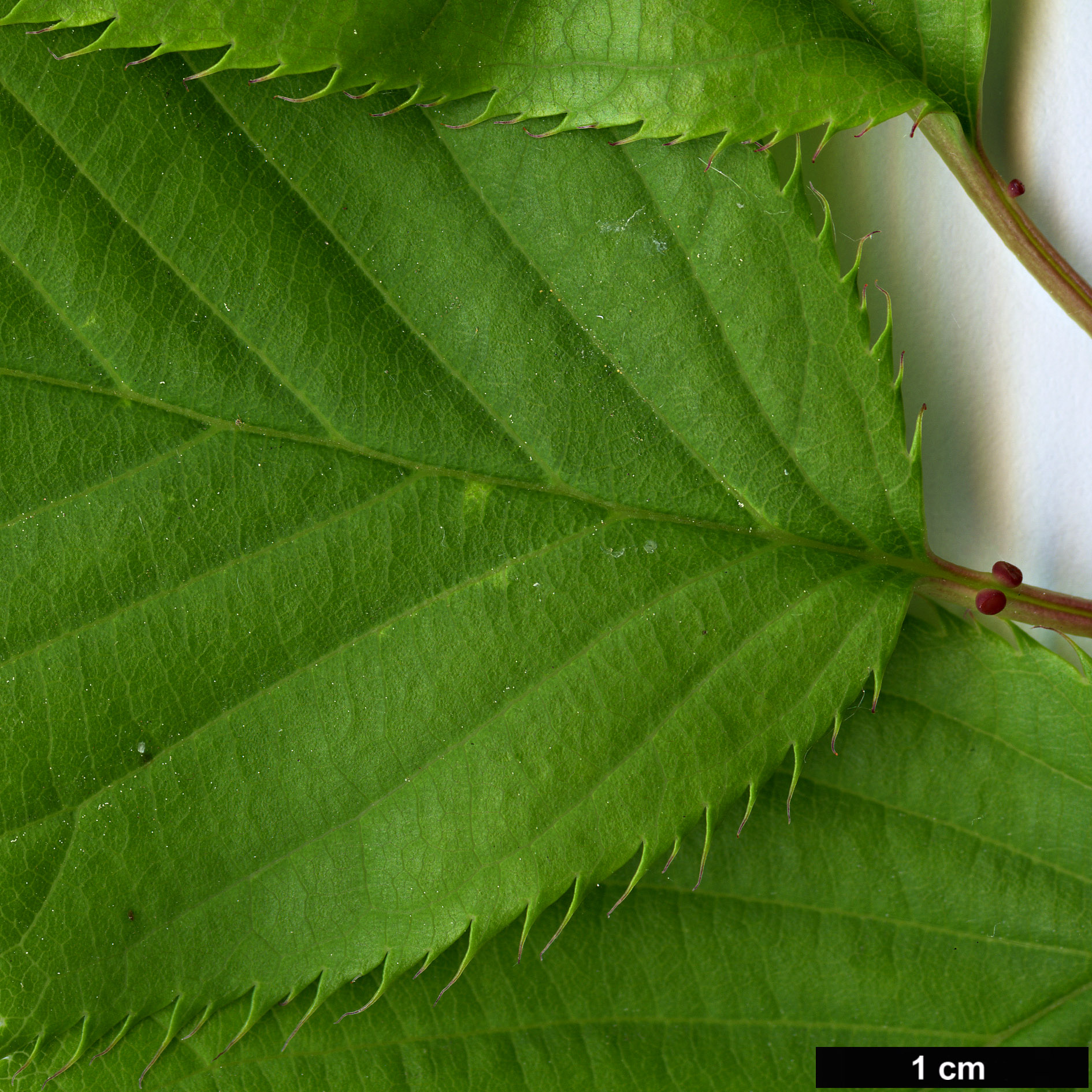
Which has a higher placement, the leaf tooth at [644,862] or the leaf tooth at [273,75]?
the leaf tooth at [273,75]

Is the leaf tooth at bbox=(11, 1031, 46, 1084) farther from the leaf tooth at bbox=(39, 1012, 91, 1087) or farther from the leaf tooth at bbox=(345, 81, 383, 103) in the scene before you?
the leaf tooth at bbox=(345, 81, 383, 103)

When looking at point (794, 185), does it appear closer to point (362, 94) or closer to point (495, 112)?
point (495, 112)

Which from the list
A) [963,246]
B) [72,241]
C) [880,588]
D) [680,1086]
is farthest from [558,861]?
[963,246]

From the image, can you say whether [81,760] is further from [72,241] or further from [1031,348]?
[1031,348]

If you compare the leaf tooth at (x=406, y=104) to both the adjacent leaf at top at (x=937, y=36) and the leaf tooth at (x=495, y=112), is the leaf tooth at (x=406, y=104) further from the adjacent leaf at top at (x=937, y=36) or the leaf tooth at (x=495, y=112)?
the adjacent leaf at top at (x=937, y=36)

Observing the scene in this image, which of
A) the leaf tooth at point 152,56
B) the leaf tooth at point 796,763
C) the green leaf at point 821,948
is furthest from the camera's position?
the green leaf at point 821,948

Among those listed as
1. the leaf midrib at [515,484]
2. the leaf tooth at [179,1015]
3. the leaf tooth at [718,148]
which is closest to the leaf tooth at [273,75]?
the leaf midrib at [515,484]
